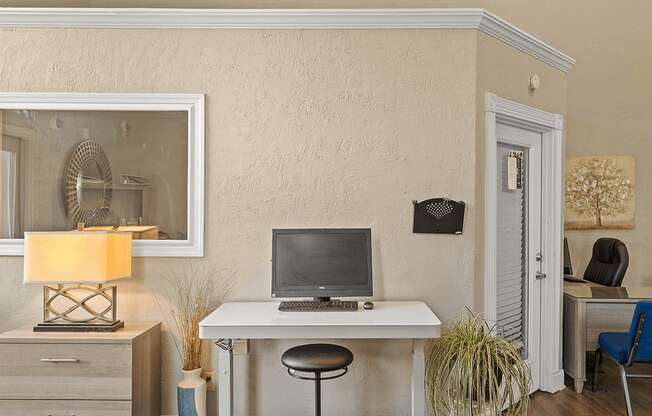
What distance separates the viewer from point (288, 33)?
2.85 metres

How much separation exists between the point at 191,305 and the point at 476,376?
170 cm

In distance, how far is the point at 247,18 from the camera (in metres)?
2.82

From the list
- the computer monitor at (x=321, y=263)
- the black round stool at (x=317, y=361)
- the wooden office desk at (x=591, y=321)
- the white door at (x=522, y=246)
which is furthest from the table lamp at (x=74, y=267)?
the wooden office desk at (x=591, y=321)

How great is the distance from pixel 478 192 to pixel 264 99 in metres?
1.45

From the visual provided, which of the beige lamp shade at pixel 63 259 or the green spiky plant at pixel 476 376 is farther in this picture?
the beige lamp shade at pixel 63 259

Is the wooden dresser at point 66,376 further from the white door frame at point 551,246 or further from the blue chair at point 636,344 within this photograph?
Answer: the blue chair at point 636,344

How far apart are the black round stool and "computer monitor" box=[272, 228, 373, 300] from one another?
35cm

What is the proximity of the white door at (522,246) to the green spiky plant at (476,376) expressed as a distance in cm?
81

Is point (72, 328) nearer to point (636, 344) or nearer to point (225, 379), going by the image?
point (225, 379)

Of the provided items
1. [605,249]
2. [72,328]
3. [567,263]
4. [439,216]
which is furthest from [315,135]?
[605,249]

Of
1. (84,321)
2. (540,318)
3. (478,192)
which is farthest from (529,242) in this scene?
(84,321)

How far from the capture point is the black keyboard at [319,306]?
2578mm

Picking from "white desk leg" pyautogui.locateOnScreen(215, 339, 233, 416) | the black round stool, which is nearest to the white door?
the black round stool

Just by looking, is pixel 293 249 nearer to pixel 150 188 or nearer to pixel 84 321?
pixel 150 188
